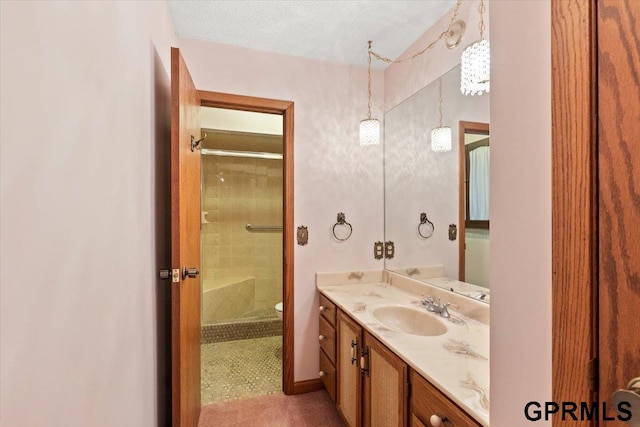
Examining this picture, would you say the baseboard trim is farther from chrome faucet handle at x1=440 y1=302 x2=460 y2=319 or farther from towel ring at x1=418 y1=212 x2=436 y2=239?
towel ring at x1=418 y1=212 x2=436 y2=239

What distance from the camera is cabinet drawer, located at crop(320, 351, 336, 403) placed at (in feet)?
6.14

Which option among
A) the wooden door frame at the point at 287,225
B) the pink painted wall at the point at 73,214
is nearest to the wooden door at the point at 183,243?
the pink painted wall at the point at 73,214

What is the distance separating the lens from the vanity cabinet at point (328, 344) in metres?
1.88

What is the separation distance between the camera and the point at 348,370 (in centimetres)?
165

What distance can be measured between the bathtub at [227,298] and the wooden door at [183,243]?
161 cm

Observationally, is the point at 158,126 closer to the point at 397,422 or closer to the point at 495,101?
the point at 495,101

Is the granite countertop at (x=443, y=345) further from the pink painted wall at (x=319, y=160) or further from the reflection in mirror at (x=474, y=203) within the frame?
the pink painted wall at (x=319, y=160)

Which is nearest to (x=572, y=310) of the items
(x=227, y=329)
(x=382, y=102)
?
(x=382, y=102)

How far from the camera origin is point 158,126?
1.41m

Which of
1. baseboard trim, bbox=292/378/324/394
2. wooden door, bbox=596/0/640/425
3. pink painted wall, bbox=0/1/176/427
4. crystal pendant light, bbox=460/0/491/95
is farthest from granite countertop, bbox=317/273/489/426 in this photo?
crystal pendant light, bbox=460/0/491/95

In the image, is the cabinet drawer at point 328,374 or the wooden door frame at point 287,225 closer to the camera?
the cabinet drawer at point 328,374

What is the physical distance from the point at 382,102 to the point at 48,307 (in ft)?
7.70

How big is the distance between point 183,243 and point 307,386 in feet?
4.90

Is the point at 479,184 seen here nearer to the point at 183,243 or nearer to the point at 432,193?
the point at 432,193
